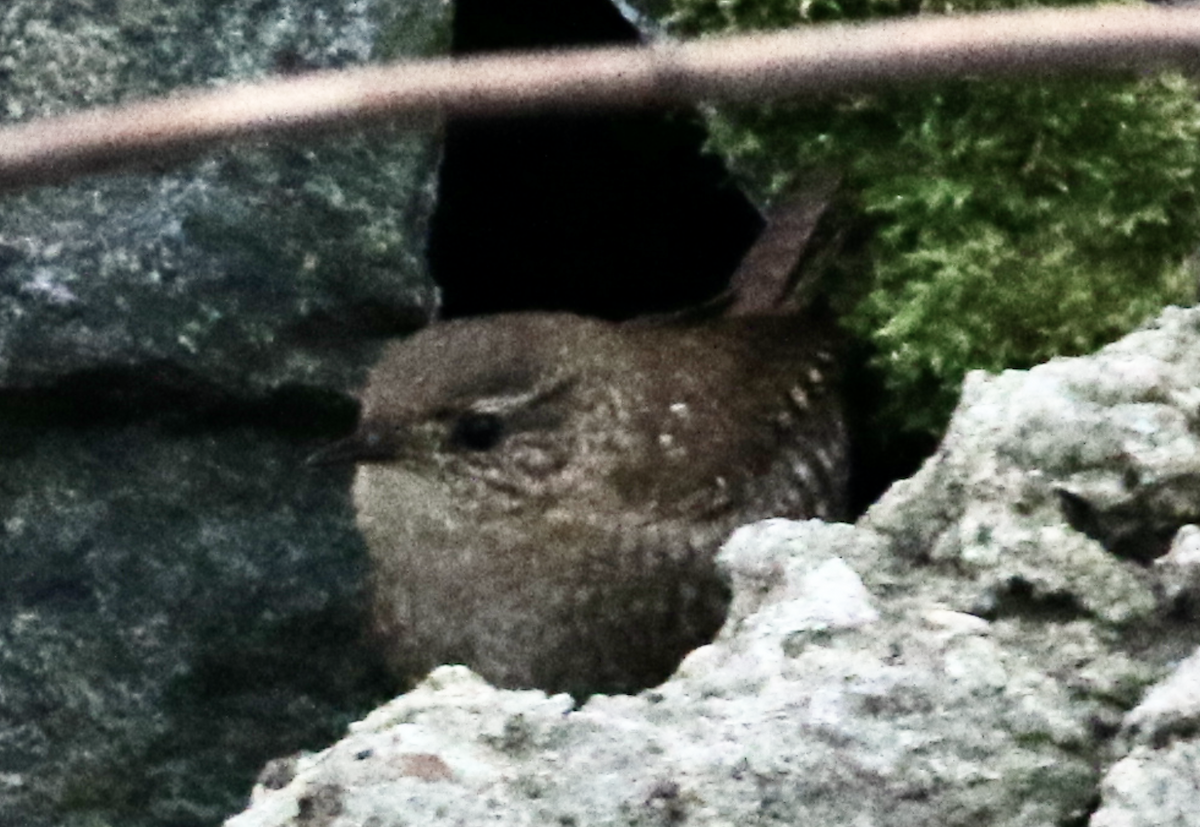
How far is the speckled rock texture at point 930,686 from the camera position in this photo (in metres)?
1.24

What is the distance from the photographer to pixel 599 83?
40cm

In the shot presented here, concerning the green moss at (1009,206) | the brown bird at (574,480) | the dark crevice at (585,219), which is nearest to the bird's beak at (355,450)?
the brown bird at (574,480)

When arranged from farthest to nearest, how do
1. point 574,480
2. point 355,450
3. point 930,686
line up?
point 574,480
point 355,450
point 930,686

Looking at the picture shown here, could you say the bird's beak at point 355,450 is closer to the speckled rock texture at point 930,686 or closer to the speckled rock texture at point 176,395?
the speckled rock texture at point 176,395

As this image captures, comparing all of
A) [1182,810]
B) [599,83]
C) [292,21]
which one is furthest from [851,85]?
[292,21]

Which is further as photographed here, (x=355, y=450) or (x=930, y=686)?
(x=355, y=450)

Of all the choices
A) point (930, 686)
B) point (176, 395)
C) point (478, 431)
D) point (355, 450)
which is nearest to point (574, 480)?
point (478, 431)

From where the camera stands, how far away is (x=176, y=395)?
2.28m

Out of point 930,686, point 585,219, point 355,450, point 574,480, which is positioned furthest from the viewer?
point 585,219

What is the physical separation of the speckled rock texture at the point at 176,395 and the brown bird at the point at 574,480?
0.14m

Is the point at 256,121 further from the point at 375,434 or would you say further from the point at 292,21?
the point at 292,21

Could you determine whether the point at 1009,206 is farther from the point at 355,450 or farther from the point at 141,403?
the point at 141,403

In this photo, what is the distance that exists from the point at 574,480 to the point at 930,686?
3.42ft

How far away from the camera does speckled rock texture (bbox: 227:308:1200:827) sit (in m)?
1.24
